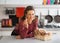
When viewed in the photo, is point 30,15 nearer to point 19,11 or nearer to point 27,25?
point 27,25

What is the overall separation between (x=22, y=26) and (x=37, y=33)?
0.73ft

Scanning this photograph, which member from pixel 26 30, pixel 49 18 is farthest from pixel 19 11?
pixel 26 30

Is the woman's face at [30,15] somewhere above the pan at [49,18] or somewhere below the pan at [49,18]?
above

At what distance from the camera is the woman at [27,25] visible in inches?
85.0

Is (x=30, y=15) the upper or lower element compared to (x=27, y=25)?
upper

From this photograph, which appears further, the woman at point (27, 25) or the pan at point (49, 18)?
the pan at point (49, 18)

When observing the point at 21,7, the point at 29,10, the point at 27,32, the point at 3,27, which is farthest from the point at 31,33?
the point at 21,7

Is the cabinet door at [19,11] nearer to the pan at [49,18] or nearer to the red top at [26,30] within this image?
the pan at [49,18]

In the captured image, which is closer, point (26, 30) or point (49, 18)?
point (26, 30)

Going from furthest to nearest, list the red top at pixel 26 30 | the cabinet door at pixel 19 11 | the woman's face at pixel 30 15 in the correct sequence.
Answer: the cabinet door at pixel 19 11
the woman's face at pixel 30 15
the red top at pixel 26 30

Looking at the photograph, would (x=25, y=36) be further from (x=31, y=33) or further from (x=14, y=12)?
(x=14, y=12)

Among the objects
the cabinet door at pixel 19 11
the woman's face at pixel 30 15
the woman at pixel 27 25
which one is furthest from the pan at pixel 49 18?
the woman's face at pixel 30 15

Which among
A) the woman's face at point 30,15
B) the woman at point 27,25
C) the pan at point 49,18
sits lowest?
the pan at point 49,18

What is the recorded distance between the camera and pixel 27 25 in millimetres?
2234
